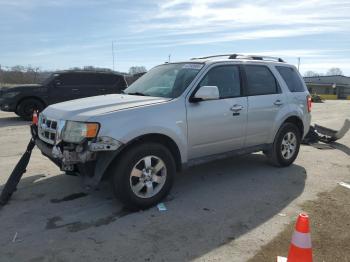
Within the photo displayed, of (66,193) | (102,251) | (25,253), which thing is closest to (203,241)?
(102,251)

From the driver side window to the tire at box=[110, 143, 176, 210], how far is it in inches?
50.2

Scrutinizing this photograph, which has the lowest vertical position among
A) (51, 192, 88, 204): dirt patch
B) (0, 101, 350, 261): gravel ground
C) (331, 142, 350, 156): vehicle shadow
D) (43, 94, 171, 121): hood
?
(331, 142, 350, 156): vehicle shadow

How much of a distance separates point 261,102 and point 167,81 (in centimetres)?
163

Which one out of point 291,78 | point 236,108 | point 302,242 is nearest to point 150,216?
point 302,242

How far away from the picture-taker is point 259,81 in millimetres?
6141

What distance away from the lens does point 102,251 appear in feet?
11.9

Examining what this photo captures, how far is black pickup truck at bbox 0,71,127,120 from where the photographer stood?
13000 mm

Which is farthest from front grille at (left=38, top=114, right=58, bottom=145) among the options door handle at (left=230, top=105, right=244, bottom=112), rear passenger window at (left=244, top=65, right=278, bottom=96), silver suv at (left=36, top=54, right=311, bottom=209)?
rear passenger window at (left=244, top=65, right=278, bottom=96)

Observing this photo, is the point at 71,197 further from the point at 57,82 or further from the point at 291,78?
the point at 57,82

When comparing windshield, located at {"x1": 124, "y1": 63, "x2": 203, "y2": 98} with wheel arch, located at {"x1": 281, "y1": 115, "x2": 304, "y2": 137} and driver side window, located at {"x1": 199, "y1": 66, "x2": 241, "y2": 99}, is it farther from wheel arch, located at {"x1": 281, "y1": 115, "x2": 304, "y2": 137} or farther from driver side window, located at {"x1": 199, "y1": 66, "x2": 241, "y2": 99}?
wheel arch, located at {"x1": 281, "y1": 115, "x2": 304, "y2": 137}

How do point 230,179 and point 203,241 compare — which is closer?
point 203,241

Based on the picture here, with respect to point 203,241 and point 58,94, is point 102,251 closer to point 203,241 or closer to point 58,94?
point 203,241

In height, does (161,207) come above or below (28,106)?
below

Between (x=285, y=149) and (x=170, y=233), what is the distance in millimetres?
3467
